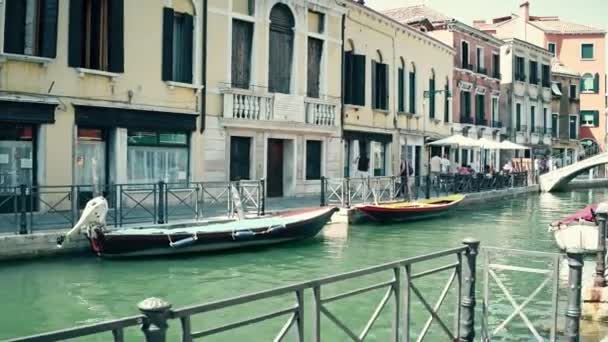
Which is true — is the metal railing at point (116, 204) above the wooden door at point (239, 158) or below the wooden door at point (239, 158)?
below

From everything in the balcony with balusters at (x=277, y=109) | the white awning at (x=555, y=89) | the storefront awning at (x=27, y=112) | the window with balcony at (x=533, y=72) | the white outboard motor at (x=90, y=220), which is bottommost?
the white outboard motor at (x=90, y=220)

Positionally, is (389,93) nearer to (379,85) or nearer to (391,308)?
(379,85)

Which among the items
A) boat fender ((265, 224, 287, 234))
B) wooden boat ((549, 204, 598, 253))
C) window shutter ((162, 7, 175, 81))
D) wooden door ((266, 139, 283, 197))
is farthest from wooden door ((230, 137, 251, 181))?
wooden boat ((549, 204, 598, 253))

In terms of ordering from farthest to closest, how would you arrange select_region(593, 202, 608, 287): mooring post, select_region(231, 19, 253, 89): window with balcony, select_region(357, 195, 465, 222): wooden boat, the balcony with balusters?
1. select_region(231, 19, 253, 89): window with balcony
2. the balcony with balusters
3. select_region(357, 195, 465, 222): wooden boat
4. select_region(593, 202, 608, 287): mooring post

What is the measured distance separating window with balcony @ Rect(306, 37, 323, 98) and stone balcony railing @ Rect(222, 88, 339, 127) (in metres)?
0.43

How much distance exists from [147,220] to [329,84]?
9.84 meters

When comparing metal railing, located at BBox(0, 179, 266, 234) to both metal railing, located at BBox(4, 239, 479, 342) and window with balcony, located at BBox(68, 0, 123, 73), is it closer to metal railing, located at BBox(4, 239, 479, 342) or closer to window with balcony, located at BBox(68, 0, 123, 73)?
window with balcony, located at BBox(68, 0, 123, 73)

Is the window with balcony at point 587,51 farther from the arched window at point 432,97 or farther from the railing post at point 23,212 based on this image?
the railing post at point 23,212

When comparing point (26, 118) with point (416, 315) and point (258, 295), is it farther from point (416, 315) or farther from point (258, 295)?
point (258, 295)

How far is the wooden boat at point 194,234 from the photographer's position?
10.7 metres

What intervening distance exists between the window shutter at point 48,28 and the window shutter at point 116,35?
4.65 ft

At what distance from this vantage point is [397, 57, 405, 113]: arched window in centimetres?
2572

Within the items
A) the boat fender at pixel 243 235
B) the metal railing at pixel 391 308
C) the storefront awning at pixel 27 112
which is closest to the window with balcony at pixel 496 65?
the boat fender at pixel 243 235

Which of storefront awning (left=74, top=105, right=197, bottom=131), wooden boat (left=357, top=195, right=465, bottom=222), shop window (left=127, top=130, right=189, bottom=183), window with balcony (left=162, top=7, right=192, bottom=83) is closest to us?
storefront awning (left=74, top=105, right=197, bottom=131)
